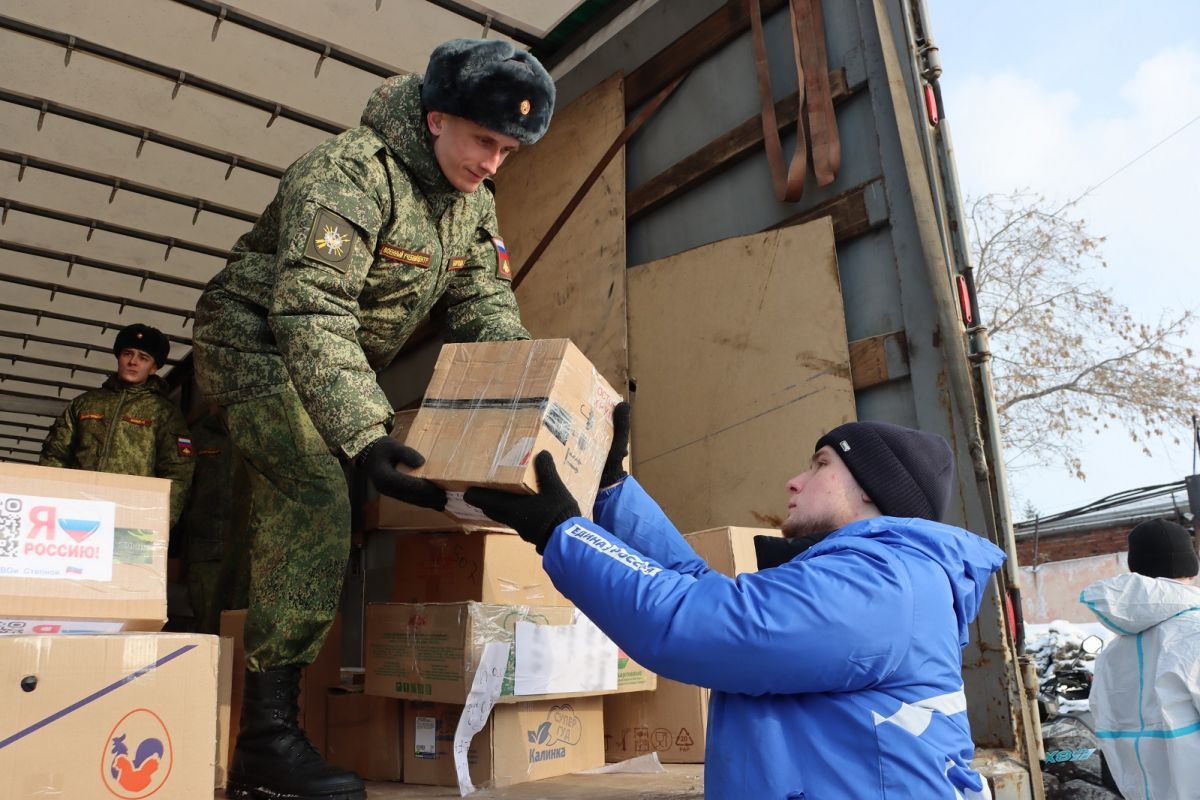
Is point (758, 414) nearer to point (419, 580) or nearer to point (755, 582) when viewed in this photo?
point (419, 580)

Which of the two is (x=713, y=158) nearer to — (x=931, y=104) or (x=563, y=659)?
(x=931, y=104)

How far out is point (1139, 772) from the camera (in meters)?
3.37

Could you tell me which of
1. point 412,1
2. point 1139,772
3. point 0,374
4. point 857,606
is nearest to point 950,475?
point 857,606

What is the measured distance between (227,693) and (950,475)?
5.93 feet

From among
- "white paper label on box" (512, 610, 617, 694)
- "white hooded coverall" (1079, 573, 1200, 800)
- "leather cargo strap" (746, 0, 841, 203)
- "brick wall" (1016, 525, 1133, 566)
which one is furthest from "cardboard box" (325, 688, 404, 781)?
"brick wall" (1016, 525, 1133, 566)

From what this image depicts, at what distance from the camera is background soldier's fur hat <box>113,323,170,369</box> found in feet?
15.0

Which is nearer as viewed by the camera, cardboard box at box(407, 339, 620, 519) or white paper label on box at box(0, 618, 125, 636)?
white paper label on box at box(0, 618, 125, 636)

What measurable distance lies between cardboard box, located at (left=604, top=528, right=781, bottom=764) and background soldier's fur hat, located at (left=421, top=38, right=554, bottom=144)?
1183mm

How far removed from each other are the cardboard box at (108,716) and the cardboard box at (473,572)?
984mm

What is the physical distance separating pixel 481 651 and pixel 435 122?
1.23 metres

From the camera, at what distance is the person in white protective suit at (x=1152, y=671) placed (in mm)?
3289

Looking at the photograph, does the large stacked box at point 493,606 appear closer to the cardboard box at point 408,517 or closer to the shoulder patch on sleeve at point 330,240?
the cardboard box at point 408,517

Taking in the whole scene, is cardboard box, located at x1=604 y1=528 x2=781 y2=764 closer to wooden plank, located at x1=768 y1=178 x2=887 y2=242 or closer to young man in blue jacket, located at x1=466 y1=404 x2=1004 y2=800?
wooden plank, located at x1=768 y1=178 x2=887 y2=242

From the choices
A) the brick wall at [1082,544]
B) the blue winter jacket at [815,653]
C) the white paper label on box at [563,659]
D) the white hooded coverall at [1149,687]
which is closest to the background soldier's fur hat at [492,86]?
the blue winter jacket at [815,653]
